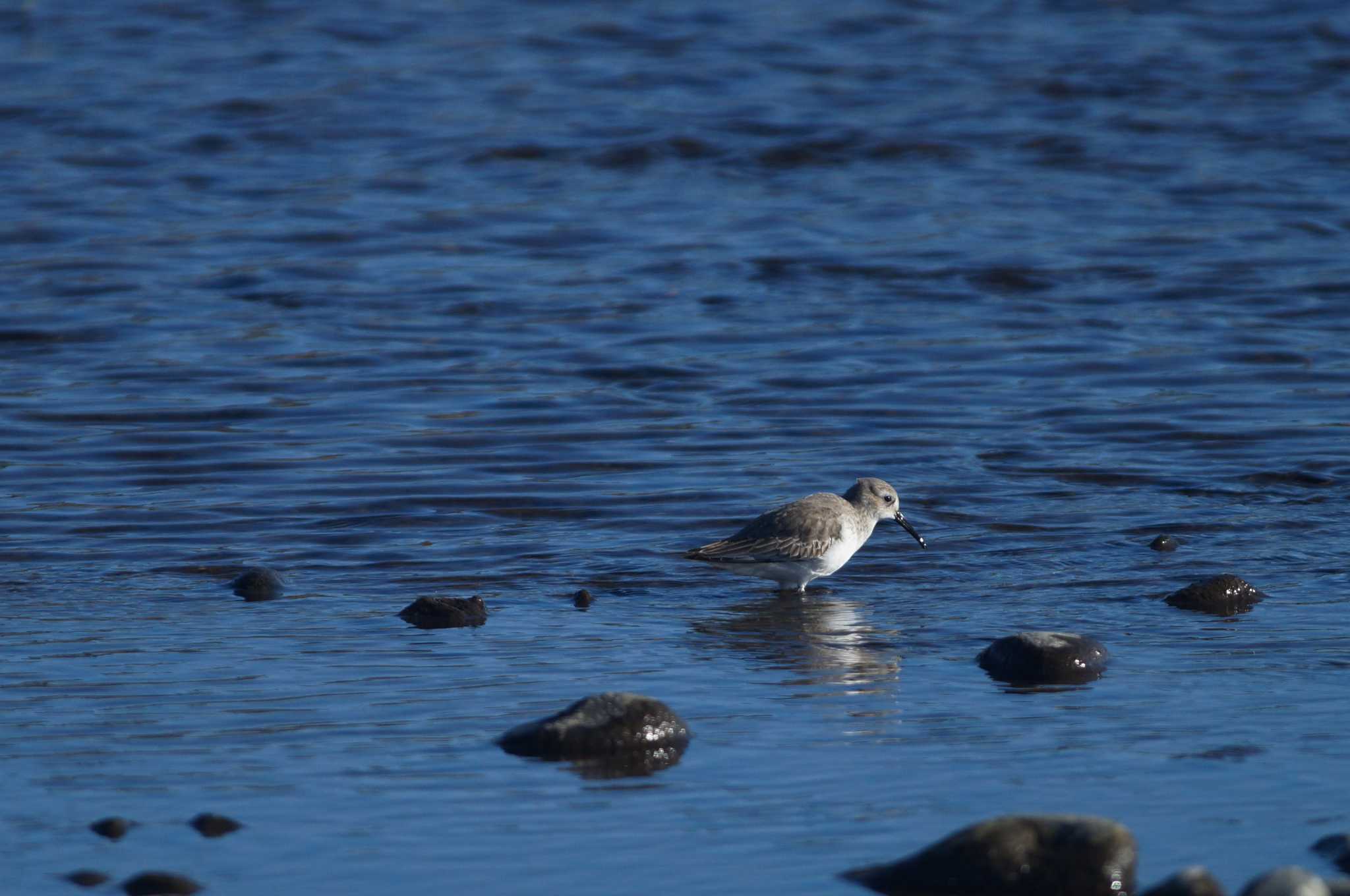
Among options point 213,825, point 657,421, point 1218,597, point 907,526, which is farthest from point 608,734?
point 657,421

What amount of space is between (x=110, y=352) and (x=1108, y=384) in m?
7.76

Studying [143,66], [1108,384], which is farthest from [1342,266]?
[143,66]

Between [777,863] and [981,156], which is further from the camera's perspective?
[981,156]

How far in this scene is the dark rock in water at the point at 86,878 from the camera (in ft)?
18.7

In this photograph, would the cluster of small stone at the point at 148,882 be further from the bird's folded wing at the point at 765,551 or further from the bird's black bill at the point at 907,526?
the bird's black bill at the point at 907,526

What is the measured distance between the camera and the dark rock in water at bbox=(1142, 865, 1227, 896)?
534 cm

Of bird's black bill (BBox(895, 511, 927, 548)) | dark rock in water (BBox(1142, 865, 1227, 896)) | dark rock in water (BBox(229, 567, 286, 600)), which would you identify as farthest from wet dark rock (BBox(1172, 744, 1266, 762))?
dark rock in water (BBox(229, 567, 286, 600))

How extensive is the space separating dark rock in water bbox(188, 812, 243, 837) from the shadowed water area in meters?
0.05

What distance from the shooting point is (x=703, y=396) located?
1430cm

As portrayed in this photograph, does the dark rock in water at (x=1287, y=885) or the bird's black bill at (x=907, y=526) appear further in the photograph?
the bird's black bill at (x=907, y=526)

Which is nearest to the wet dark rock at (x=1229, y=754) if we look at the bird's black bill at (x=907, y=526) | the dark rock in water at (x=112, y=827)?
the dark rock in water at (x=112, y=827)

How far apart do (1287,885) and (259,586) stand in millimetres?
5671

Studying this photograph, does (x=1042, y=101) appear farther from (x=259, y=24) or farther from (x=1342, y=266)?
(x=259, y=24)

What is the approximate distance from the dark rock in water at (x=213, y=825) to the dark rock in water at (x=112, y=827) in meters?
0.20
